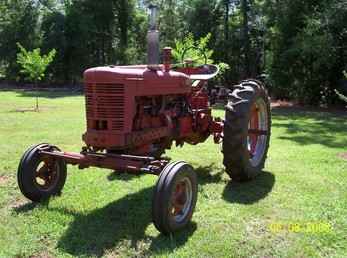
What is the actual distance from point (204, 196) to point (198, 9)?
24.6 meters

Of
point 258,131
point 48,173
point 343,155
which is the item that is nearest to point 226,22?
point 343,155

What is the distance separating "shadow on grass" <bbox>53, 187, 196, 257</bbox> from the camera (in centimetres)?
481

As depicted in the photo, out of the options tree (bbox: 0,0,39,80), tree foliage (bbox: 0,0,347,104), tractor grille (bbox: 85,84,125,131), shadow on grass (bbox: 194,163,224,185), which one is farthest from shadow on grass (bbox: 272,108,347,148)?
tree (bbox: 0,0,39,80)

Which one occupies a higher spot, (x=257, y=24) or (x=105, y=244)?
(x=257, y=24)

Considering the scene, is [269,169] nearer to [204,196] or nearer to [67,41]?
[204,196]

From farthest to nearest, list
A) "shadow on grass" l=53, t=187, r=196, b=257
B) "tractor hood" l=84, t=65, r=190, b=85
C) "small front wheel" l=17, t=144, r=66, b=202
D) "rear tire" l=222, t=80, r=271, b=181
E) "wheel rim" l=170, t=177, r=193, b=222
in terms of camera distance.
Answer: "rear tire" l=222, t=80, r=271, b=181 < "small front wheel" l=17, t=144, r=66, b=202 < "tractor hood" l=84, t=65, r=190, b=85 < "wheel rim" l=170, t=177, r=193, b=222 < "shadow on grass" l=53, t=187, r=196, b=257

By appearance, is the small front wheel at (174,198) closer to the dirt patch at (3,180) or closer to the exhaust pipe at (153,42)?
the exhaust pipe at (153,42)

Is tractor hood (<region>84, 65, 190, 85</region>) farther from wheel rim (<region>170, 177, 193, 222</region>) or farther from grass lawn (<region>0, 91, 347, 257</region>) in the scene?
grass lawn (<region>0, 91, 347, 257</region>)

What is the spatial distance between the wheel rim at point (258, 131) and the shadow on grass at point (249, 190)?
0.39 meters

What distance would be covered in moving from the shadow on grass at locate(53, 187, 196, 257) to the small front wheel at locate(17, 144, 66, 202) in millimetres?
461

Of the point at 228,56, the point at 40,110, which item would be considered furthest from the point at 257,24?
the point at 40,110

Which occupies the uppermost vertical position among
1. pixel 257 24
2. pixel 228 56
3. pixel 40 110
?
pixel 257 24

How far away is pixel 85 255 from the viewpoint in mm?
4648

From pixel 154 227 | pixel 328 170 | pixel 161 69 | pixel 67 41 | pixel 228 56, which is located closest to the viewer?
pixel 154 227
